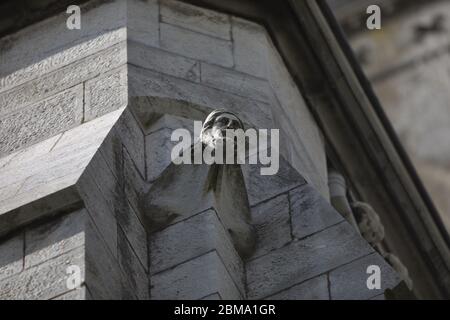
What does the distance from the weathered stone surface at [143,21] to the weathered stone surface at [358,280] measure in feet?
5.66

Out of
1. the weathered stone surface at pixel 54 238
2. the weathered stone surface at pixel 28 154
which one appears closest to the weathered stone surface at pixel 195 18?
the weathered stone surface at pixel 28 154

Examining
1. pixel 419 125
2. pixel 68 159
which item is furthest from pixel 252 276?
pixel 419 125

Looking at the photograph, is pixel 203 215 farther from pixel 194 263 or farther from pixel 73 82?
pixel 73 82

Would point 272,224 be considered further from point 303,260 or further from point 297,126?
point 297,126

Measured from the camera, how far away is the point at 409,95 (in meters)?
26.2

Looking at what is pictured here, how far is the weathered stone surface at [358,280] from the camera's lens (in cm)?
953

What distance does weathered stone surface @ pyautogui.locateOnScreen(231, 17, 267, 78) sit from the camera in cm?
1116

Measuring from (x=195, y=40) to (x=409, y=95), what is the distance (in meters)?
15.2

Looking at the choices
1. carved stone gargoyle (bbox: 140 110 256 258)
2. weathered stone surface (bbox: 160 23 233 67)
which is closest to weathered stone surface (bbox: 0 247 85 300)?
carved stone gargoyle (bbox: 140 110 256 258)

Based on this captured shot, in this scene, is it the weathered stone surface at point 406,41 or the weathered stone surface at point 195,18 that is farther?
the weathered stone surface at point 406,41

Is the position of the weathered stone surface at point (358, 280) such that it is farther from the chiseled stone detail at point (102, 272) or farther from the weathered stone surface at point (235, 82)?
the weathered stone surface at point (235, 82)

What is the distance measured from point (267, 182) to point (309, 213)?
26 centimetres

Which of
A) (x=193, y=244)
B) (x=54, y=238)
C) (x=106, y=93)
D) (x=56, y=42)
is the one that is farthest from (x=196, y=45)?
(x=54, y=238)

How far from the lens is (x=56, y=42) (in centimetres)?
1109
